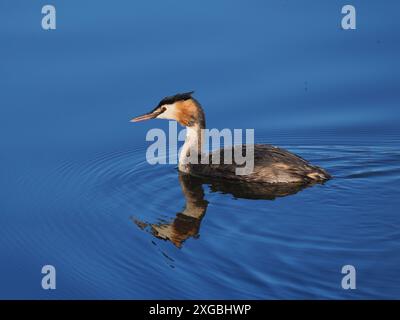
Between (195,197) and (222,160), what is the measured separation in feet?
2.36

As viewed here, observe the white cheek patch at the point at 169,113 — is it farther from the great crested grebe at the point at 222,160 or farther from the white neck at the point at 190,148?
the white neck at the point at 190,148

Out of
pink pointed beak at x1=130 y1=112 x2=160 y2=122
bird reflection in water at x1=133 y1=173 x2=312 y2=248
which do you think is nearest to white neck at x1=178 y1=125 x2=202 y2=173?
bird reflection in water at x1=133 y1=173 x2=312 y2=248

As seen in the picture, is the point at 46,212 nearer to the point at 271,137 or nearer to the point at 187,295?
the point at 187,295

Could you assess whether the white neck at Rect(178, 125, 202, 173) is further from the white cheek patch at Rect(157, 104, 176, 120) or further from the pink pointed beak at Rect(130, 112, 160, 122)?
the pink pointed beak at Rect(130, 112, 160, 122)

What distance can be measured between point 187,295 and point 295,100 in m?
4.62

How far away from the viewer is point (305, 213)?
820 cm

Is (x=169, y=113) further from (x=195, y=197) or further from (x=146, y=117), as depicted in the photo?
(x=195, y=197)

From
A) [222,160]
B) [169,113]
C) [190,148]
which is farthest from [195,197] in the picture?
[169,113]

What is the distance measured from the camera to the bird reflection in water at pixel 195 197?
8023 mm

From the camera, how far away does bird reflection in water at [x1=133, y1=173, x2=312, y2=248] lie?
8.02 metres

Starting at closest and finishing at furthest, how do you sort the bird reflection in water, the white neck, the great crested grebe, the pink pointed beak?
the bird reflection in water, the great crested grebe, the white neck, the pink pointed beak

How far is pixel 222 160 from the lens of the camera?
374 inches

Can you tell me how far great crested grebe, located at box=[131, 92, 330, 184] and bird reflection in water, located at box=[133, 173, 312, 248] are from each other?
0.27ft

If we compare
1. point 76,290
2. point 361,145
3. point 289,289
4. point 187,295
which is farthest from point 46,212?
point 361,145
